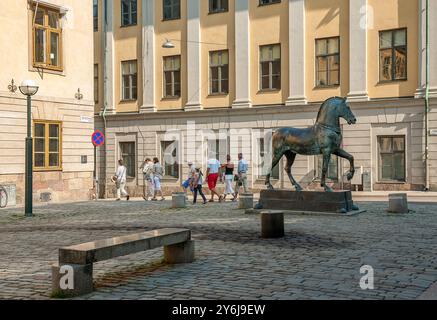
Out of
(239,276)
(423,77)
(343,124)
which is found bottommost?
(239,276)

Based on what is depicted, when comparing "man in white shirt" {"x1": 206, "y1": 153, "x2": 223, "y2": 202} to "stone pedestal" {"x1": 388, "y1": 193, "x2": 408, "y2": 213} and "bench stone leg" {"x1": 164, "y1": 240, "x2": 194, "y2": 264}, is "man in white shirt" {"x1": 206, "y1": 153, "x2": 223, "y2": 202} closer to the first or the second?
"stone pedestal" {"x1": 388, "y1": 193, "x2": 408, "y2": 213}

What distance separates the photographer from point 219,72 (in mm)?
33406

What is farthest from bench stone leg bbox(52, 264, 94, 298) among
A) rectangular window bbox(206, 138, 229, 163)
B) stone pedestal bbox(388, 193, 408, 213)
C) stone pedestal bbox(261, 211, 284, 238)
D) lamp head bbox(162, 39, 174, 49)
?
lamp head bbox(162, 39, 174, 49)

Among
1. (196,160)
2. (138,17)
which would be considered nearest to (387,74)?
(196,160)

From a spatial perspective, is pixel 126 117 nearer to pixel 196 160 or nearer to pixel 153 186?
Result: pixel 196 160

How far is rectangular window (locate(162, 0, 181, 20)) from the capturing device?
34.7 metres

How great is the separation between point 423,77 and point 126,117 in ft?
55.6

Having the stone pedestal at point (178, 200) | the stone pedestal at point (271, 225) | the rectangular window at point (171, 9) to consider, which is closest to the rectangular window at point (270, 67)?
the rectangular window at point (171, 9)

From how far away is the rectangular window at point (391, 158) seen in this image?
27984mm

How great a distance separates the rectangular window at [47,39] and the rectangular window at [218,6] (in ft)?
33.3

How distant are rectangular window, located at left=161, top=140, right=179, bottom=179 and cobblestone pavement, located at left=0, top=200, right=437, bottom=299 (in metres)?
17.8

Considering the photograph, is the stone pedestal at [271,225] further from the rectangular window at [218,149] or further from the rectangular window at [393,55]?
the rectangular window at [218,149]

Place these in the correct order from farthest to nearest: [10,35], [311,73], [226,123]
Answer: [226,123]
[311,73]
[10,35]

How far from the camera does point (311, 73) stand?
3038 cm
